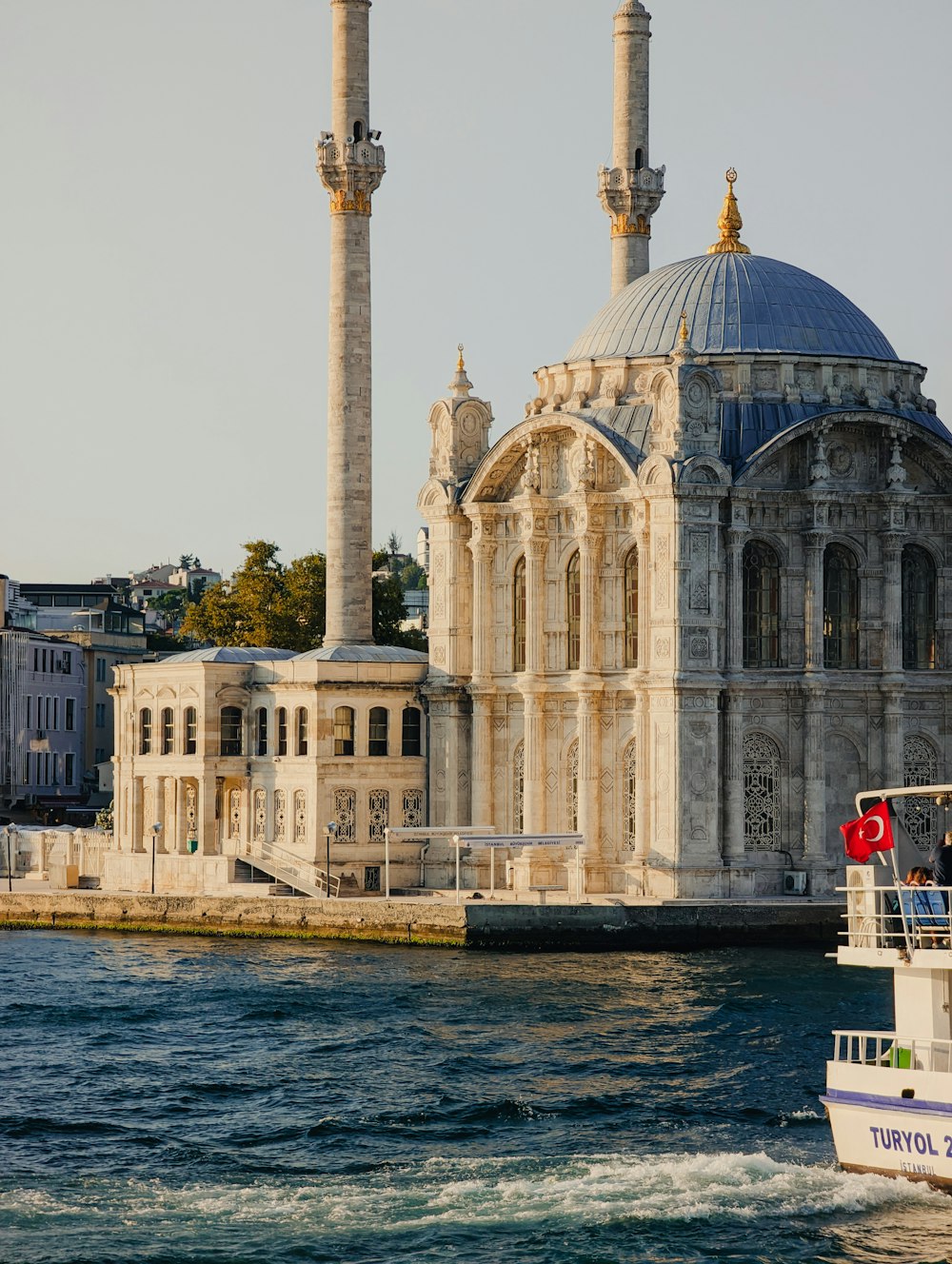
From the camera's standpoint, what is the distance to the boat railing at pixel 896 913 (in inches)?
1511

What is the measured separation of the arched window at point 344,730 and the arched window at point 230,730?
3571 millimetres

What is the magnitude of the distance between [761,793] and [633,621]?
6.19 metres

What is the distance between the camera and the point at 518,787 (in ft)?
255

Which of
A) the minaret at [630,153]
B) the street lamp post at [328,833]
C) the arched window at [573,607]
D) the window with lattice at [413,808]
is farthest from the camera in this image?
the minaret at [630,153]

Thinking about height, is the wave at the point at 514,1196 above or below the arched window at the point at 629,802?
below

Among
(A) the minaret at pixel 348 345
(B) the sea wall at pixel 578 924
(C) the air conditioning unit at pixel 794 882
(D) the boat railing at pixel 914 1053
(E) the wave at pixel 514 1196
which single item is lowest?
(E) the wave at pixel 514 1196

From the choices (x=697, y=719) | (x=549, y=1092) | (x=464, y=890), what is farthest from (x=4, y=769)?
(x=549, y=1092)

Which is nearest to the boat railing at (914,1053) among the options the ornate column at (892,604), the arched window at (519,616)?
the ornate column at (892,604)

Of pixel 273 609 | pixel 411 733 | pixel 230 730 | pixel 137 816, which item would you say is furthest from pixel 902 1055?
pixel 273 609

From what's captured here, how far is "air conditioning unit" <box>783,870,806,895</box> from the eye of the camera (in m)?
70.9

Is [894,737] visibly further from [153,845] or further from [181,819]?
[153,845]

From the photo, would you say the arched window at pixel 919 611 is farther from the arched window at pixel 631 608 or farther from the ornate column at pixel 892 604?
the arched window at pixel 631 608

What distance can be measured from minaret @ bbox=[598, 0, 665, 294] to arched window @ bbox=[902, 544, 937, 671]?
62.4 ft

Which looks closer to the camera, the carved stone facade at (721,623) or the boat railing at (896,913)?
the boat railing at (896,913)
